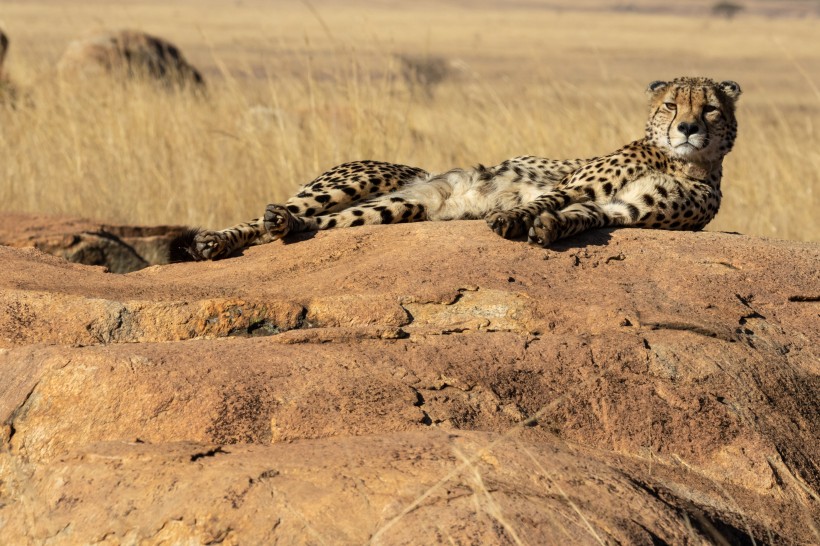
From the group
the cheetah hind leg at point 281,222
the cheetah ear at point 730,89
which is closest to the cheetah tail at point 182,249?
the cheetah hind leg at point 281,222

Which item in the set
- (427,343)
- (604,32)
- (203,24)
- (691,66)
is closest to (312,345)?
(427,343)

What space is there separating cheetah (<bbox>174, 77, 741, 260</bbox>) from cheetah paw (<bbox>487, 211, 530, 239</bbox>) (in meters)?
0.19

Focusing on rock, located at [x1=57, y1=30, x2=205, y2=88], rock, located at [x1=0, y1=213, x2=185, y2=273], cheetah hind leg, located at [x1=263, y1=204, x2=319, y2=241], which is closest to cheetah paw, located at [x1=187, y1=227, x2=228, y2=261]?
cheetah hind leg, located at [x1=263, y1=204, x2=319, y2=241]

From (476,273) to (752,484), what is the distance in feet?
3.82

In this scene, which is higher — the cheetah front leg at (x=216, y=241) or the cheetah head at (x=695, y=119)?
the cheetah head at (x=695, y=119)

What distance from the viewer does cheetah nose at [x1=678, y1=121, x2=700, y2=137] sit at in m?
5.00

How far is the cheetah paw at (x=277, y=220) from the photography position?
471 cm

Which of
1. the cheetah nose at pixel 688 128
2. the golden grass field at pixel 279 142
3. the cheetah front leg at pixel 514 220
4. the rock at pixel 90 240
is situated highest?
the cheetah nose at pixel 688 128

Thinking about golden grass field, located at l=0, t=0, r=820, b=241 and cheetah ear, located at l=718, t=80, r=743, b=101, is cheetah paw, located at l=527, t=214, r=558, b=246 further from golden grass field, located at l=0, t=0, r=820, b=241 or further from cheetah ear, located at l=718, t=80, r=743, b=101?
golden grass field, located at l=0, t=0, r=820, b=241

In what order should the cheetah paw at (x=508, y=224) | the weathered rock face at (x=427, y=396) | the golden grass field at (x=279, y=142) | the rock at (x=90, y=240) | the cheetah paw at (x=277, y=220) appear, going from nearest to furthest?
the weathered rock face at (x=427, y=396) < the cheetah paw at (x=508, y=224) < the cheetah paw at (x=277, y=220) < the rock at (x=90, y=240) < the golden grass field at (x=279, y=142)

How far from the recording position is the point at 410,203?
5230 millimetres

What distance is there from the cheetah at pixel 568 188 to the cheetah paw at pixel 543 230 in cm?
31

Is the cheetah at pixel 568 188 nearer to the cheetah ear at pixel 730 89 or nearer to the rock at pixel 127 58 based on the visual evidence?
the cheetah ear at pixel 730 89

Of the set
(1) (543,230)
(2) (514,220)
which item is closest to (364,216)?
(2) (514,220)
